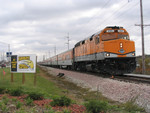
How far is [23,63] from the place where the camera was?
1324cm

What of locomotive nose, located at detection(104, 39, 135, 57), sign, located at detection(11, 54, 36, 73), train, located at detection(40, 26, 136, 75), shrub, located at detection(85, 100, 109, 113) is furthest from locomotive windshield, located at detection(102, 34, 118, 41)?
shrub, located at detection(85, 100, 109, 113)

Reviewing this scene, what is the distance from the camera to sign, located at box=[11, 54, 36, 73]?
13008mm

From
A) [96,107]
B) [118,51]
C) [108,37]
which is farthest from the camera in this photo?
[108,37]

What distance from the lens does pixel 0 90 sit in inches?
337

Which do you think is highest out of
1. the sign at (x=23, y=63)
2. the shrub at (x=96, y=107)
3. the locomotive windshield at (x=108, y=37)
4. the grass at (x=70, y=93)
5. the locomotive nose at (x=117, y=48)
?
the locomotive windshield at (x=108, y=37)

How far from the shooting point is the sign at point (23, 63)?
1301cm

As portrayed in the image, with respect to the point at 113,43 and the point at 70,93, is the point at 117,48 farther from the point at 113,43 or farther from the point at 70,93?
the point at 70,93

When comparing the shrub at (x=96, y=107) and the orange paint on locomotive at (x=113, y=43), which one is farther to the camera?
the orange paint on locomotive at (x=113, y=43)

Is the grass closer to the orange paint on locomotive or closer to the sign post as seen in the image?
the sign post

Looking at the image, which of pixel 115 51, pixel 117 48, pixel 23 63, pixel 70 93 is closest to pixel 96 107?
pixel 70 93

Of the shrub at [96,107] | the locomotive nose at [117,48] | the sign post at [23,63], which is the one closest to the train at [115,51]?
the locomotive nose at [117,48]

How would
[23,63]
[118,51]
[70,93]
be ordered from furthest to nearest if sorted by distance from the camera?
[118,51]
[23,63]
[70,93]

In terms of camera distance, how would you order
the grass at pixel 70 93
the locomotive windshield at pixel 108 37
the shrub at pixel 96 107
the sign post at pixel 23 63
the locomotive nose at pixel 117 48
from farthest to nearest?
the locomotive windshield at pixel 108 37
the locomotive nose at pixel 117 48
the sign post at pixel 23 63
the grass at pixel 70 93
the shrub at pixel 96 107

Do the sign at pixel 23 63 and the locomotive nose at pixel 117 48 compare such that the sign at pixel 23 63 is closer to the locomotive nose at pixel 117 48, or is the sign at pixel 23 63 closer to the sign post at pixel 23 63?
the sign post at pixel 23 63
